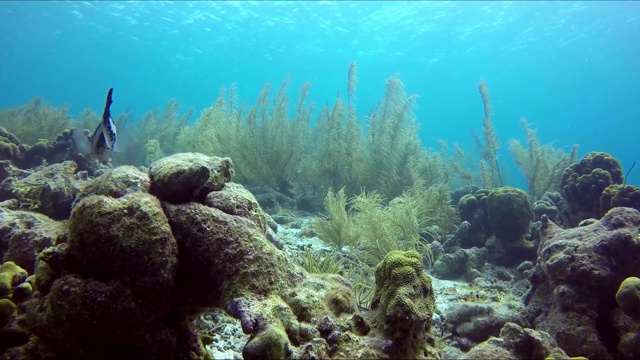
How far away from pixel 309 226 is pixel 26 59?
74.1 metres

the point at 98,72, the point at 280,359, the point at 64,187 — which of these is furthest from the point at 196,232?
the point at 98,72

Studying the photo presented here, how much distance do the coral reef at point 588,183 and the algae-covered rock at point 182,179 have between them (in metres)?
8.27

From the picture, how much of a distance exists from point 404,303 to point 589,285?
3.17 m

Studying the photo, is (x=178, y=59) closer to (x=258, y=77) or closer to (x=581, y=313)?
(x=258, y=77)

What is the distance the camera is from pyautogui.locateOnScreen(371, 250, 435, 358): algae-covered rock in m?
2.32


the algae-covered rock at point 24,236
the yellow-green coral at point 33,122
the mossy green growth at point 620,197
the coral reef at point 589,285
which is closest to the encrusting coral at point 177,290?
the algae-covered rock at point 24,236

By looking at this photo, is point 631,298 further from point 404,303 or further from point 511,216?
point 511,216

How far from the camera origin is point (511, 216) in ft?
24.7

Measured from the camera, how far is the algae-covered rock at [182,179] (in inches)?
110

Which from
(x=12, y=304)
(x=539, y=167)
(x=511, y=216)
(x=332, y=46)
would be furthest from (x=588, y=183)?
(x=332, y=46)

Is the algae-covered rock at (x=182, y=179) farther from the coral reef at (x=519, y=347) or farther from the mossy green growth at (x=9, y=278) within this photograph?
the coral reef at (x=519, y=347)

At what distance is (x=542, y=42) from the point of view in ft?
148

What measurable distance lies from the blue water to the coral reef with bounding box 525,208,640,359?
37.1 feet

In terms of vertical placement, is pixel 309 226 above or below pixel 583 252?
above
